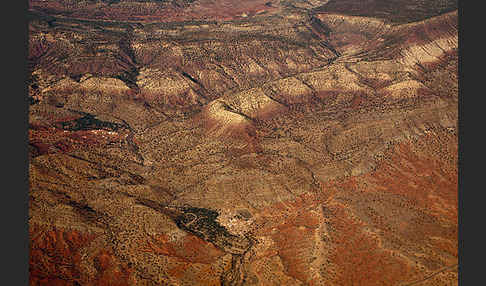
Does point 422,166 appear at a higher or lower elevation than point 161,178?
higher

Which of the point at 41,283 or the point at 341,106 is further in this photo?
the point at 341,106

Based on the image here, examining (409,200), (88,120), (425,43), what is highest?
(425,43)

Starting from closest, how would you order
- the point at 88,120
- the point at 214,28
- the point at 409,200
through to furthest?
the point at 409,200 < the point at 88,120 < the point at 214,28

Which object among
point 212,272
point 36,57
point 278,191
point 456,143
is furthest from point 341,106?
point 36,57

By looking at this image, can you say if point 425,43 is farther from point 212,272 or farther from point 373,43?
point 212,272

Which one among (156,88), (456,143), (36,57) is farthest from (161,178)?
(36,57)

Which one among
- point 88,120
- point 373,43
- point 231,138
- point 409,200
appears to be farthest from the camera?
point 373,43

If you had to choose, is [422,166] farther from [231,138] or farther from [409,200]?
[231,138]
